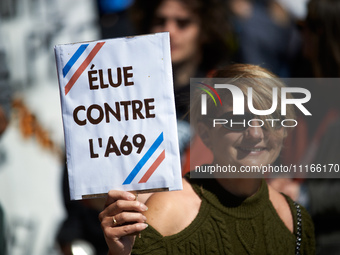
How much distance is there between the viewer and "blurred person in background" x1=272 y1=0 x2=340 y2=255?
10.9 feet

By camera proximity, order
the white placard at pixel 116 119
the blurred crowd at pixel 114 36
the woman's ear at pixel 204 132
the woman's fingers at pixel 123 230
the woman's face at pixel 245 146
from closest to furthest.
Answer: the woman's fingers at pixel 123 230, the white placard at pixel 116 119, the woman's face at pixel 245 146, the woman's ear at pixel 204 132, the blurred crowd at pixel 114 36

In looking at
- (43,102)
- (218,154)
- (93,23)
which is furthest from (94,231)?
(218,154)

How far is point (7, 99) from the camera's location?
429cm

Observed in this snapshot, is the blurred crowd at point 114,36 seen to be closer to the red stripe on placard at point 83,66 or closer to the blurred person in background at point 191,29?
the blurred person in background at point 191,29

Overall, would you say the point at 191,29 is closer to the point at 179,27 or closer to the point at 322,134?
the point at 179,27

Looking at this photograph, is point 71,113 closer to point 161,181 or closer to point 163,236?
point 161,181

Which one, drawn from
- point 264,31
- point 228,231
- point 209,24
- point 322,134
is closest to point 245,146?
point 228,231

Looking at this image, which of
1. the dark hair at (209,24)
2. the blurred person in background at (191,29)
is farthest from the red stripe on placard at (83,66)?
the dark hair at (209,24)

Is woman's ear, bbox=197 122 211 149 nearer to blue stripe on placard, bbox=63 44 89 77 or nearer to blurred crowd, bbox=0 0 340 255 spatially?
blue stripe on placard, bbox=63 44 89 77

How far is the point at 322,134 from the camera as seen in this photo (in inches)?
142

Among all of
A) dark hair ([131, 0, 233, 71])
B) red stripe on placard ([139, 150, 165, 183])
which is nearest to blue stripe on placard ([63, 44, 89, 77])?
red stripe on placard ([139, 150, 165, 183])

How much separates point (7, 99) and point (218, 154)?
2586 millimetres

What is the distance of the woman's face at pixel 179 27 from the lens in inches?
155

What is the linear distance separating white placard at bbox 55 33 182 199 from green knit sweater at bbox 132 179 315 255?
8.1 inches
